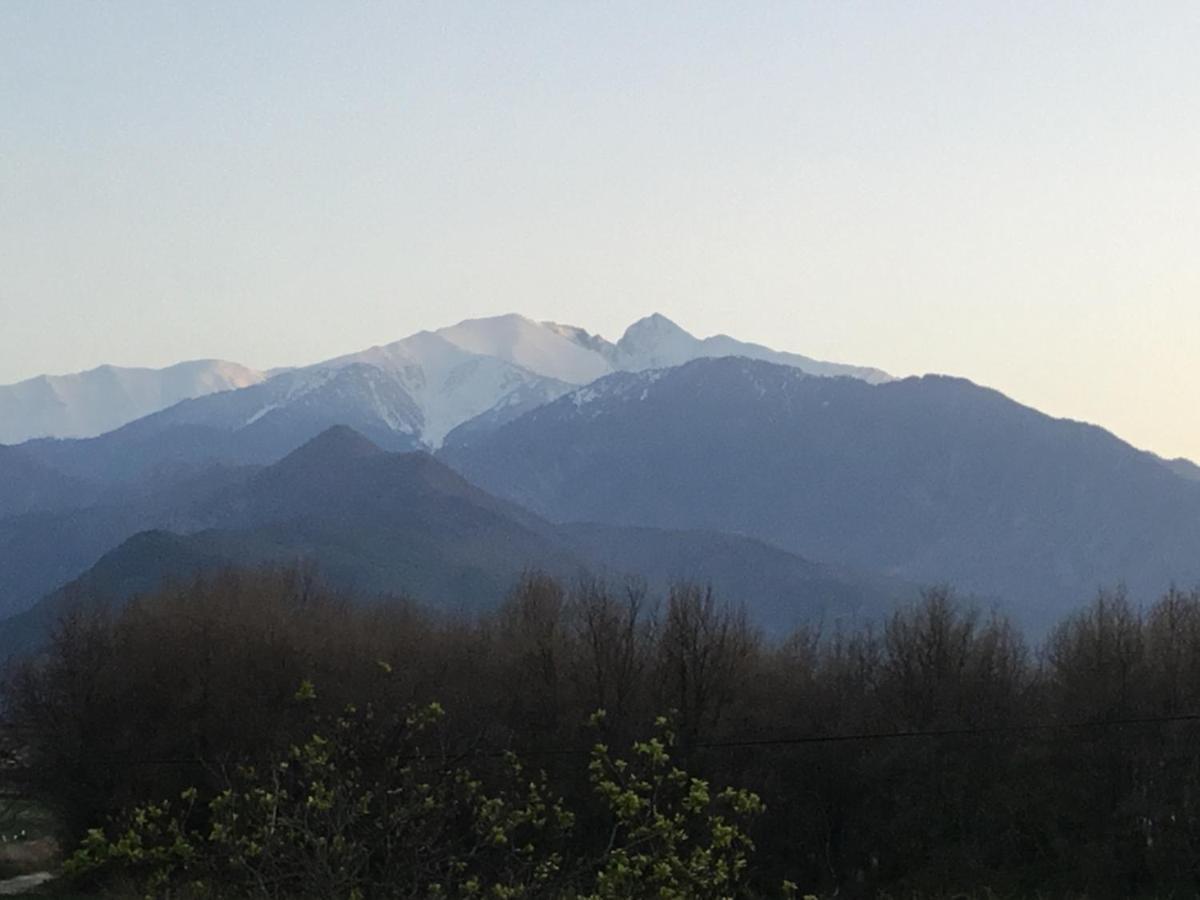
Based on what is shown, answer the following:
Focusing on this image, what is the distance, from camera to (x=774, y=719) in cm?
6325

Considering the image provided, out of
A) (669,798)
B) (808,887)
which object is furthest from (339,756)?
(808,887)

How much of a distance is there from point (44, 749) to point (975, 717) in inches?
1524

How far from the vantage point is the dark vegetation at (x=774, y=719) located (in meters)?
53.8

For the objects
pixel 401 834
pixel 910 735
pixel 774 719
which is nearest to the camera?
pixel 401 834

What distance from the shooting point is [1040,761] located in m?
57.5

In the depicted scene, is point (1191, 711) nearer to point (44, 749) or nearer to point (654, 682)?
point (654, 682)

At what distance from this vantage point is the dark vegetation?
53.8 m

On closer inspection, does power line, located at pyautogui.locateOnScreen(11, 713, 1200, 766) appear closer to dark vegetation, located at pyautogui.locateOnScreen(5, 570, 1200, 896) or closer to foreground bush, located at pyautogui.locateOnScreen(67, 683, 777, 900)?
dark vegetation, located at pyautogui.locateOnScreen(5, 570, 1200, 896)

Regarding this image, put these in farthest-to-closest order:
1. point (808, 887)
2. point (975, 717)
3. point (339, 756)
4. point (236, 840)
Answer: point (975, 717) < point (808, 887) < point (339, 756) < point (236, 840)

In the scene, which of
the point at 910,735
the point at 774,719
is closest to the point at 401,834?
the point at 910,735

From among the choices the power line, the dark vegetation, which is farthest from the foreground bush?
the power line

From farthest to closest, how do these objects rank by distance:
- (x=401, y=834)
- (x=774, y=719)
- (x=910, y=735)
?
(x=774, y=719) → (x=910, y=735) → (x=401, y=834)

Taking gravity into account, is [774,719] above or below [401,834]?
below

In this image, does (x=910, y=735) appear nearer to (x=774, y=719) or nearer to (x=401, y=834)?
(x=774, y=719)
